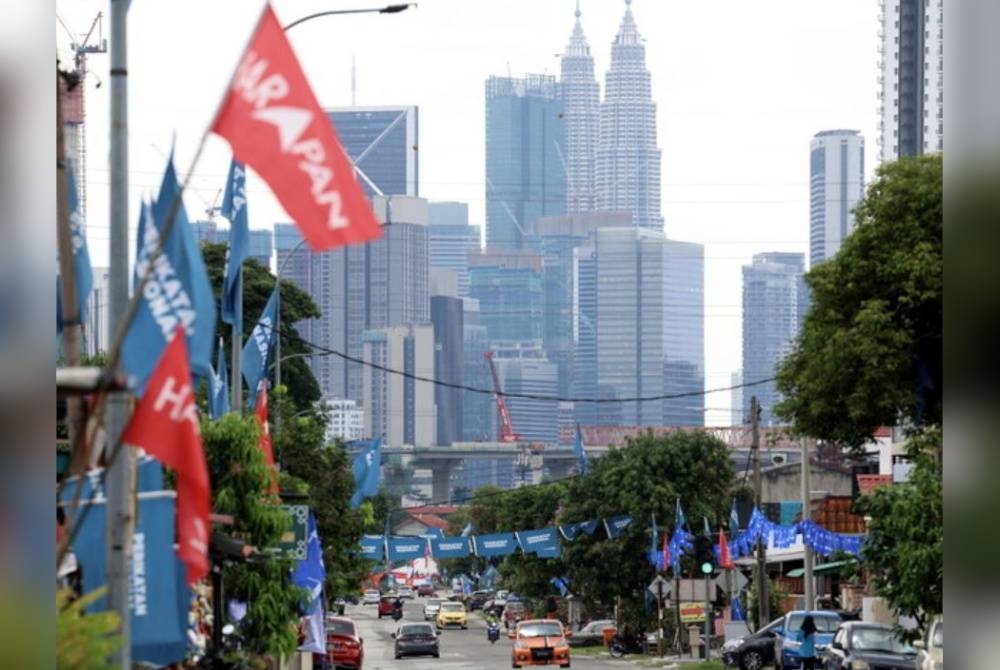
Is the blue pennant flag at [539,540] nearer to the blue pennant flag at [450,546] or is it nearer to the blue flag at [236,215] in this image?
the blue pennant flag at [450,546]

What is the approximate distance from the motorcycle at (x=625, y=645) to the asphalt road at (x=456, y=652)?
3.05m

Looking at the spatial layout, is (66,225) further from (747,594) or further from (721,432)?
(721,432)

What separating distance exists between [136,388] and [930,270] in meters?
Answer: 25.3

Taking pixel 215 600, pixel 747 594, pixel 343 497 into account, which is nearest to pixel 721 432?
pixel 747 594

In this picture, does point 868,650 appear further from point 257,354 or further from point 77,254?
point 77,254

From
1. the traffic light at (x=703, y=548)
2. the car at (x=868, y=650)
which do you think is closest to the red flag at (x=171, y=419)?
the car at (x=868, y=650)

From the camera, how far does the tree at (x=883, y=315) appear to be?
3628 centimetres

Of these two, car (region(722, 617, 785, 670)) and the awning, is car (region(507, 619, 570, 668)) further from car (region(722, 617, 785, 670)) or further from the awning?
the awning

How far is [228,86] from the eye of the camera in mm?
12219

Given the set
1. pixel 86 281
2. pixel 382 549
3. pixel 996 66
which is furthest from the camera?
pixel 382 549

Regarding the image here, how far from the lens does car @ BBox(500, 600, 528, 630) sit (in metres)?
104

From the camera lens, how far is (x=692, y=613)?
70.8 meters

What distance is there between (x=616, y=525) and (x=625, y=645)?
5901mm

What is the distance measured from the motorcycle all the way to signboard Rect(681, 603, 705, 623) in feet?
11.2
